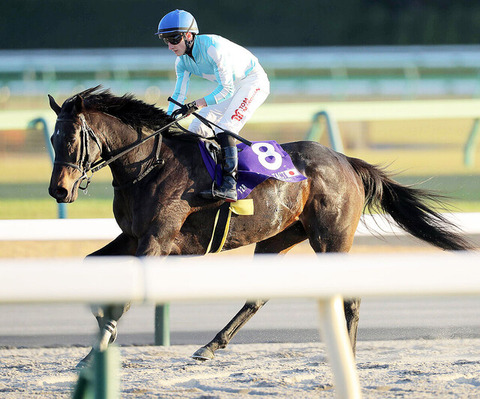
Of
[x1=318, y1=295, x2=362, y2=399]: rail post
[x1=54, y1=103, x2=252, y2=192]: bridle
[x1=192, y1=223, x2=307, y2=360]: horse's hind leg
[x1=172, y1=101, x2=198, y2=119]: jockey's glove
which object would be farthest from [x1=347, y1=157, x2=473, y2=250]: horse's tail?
[x1=318, y1=295, x2=362, y2=399]: rail post

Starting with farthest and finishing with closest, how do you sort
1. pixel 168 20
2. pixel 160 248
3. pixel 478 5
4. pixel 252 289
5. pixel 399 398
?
pixel 478 5 → pixel 168 20 → pixel 160 248 → pixel 399 398 → pixel 252 289

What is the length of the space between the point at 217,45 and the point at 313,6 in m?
23.0

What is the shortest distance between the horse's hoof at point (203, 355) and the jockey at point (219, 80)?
77cm

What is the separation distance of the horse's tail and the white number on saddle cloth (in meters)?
0.61

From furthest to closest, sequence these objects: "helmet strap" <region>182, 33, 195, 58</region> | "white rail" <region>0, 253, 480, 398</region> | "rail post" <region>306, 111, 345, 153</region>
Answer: "rail post" <region>306, 111, 345, 153</region>
"helmet strap" <region>182, 33, 195, 58</region>
"white rail" <region>0, 253, 480, 398</region>

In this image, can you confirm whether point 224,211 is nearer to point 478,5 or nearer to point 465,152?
point 465,152

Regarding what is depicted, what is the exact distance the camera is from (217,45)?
4680 millimetres

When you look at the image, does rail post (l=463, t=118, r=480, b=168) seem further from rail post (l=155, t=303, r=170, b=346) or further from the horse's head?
the horse's head

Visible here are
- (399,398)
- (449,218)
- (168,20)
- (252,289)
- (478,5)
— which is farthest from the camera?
(478,5)

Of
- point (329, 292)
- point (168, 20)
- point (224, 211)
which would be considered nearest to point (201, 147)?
point (224, 211)

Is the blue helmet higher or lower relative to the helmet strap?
higher

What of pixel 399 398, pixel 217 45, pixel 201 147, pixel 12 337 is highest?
pixel 217 45

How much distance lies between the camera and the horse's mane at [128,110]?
4562mm

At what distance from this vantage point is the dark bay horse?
14.3 feet
